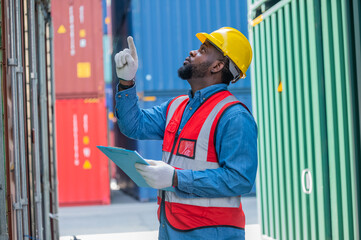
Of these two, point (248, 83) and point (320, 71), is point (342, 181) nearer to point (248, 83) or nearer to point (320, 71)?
point (320, 71)

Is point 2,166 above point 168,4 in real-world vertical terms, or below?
below

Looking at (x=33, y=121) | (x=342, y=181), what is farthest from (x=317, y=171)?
(x=33, y=121)

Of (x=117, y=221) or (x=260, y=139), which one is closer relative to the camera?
(x=260, y=139)

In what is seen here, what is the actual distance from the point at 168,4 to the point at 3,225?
9.87 m

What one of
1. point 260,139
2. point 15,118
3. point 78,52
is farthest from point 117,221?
point 15,118

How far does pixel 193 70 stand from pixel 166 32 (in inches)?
383

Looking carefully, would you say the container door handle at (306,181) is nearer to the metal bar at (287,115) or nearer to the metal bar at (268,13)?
the metal bar at (287,115)

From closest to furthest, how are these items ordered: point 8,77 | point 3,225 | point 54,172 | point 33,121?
1. point 3,225
2. point 8,77
3. point 33,121
4. point 54,172

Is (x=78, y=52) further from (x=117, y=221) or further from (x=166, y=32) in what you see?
(x=117, y=221)

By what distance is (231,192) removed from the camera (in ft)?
8.79

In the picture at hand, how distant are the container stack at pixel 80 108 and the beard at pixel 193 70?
32.6ft

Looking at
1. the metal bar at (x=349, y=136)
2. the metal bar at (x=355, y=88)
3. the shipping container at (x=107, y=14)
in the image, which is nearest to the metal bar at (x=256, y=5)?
the metal bar at (x=349, y=136)

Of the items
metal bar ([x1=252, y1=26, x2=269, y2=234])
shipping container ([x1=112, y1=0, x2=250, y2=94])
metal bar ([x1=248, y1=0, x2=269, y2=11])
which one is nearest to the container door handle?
metal bar ([x1=252, y1=26, x2=269, y2=234])

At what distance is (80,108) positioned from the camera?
1277 centimetres
